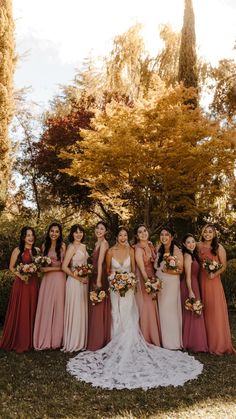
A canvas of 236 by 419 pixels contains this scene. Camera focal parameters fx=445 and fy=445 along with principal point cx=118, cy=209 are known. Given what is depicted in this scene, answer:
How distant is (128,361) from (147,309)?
3.82 feet

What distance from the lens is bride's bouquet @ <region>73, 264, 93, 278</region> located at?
722 cm

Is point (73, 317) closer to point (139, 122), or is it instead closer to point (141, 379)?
point (141, 379)

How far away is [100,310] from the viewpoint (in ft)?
23.9

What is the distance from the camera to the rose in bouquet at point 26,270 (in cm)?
715

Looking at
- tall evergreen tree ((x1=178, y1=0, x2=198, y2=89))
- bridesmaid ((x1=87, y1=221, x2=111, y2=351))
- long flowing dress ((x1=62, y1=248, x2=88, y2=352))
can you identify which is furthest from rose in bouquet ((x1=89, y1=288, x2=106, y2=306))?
tall evergreen tree ((x1=178, y1=0, x2=198, y2=89))

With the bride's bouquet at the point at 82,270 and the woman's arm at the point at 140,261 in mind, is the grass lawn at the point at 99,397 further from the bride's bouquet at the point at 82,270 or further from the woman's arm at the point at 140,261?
the woman's arm at the point at 140,261

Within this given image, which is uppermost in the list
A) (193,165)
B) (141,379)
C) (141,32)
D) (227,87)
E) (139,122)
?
(141,32)

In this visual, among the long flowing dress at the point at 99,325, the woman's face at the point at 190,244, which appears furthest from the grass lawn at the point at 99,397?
the woman's face at the point at 190,244

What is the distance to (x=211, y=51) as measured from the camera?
699 inches

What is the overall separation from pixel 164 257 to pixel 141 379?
217cm

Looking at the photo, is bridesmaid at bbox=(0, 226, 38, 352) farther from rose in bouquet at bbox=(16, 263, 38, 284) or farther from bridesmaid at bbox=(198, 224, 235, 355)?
bridesmaid at bbox=(198, 224, 235, 355)

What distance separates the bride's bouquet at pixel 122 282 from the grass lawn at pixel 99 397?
55.6 inches

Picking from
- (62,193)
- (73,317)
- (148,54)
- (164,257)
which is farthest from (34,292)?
(148,54)

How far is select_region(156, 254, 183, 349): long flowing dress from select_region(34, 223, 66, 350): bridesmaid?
1.65 metres
